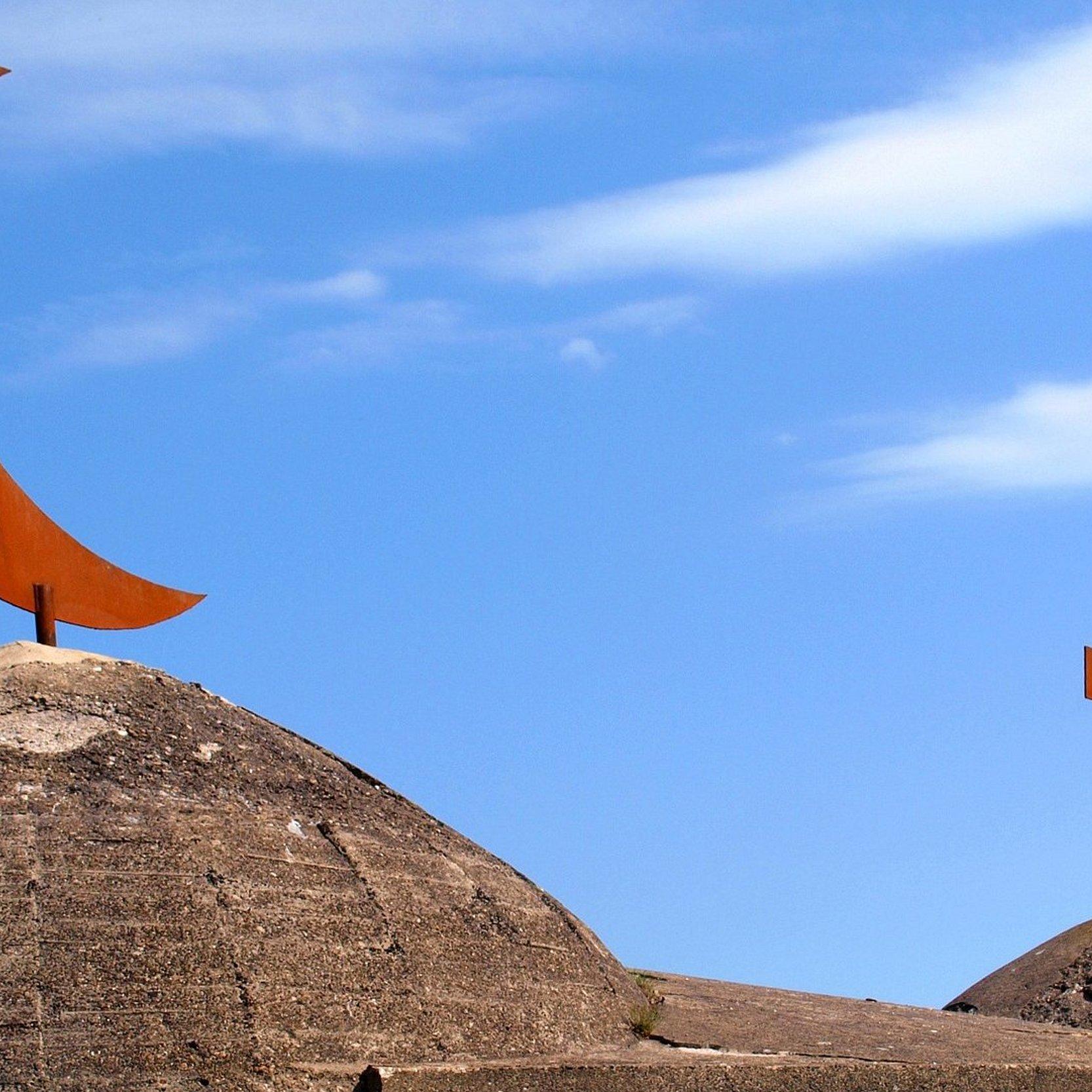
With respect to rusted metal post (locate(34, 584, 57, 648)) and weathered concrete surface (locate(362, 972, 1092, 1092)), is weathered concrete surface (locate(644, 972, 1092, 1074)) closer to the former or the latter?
weathered concrete surface (locate(362, 972, 1092, 1092))

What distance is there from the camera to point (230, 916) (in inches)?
256

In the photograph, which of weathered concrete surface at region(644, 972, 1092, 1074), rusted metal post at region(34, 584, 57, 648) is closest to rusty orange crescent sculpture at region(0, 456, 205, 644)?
rusted metal post at region(34, 584, 57, 648)

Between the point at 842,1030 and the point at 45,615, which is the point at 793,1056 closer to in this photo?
the point at 842,1030

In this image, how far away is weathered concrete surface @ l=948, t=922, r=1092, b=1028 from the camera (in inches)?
508

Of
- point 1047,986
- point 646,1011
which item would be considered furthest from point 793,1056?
point 1047,986

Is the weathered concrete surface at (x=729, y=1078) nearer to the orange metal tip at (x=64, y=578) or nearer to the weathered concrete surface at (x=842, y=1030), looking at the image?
the weathered concrete surface at (x=842, y=1030)

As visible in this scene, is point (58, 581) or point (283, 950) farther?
point (58, 581)

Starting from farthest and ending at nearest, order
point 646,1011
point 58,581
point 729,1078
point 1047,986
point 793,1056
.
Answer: point 1047,986 → point 58,581 → point 646,1011 → point 793,1056 → point 729,1078

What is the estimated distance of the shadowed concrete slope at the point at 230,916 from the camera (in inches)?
238

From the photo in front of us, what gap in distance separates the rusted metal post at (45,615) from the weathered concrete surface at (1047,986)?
27.3 ft

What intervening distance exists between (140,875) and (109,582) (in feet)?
7.73

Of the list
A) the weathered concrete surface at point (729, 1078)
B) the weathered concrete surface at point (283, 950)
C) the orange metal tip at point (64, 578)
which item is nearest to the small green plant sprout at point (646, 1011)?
the weathered concrete surface at point (283, 950)

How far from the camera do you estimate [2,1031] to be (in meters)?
5.89

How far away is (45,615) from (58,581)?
246 mm
